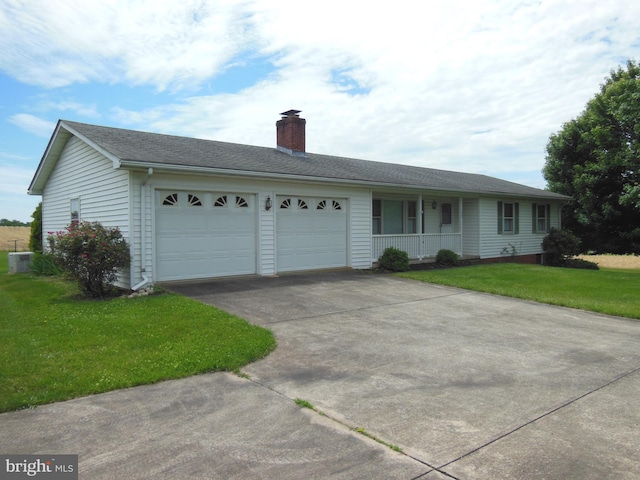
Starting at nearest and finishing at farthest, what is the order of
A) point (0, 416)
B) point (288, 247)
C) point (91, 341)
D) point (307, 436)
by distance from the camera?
point (307, 436)
point (0, 416)
point (91, 341)
point (288, 247)

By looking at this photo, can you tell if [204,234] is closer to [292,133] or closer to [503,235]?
[292,133]

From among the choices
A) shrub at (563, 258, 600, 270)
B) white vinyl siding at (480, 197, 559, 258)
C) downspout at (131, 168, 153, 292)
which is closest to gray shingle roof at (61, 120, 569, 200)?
downspout at (131, 168, 153, 292)

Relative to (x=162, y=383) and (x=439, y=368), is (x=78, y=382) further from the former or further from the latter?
(x=439, y=368)

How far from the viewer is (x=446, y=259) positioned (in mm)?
16797

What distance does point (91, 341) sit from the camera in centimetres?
615

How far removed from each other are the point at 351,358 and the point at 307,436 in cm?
215

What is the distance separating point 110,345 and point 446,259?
1302 cm

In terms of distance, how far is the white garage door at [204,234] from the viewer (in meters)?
10.8

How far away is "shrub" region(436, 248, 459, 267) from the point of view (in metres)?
16.8

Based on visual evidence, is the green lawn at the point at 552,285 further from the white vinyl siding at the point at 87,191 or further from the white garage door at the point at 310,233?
the white vinyl siding at the point at 87,191

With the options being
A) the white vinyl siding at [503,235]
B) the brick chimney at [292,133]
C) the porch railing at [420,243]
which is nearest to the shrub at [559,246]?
the white vinyl siding at [503,235]

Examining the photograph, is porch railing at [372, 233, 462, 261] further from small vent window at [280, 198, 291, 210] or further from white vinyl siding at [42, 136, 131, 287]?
white vinyl siding at [42, 136, 131, 287]

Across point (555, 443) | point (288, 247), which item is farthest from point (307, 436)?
point (288, 247)

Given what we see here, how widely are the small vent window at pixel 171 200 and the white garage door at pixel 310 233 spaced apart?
9.32 ft
